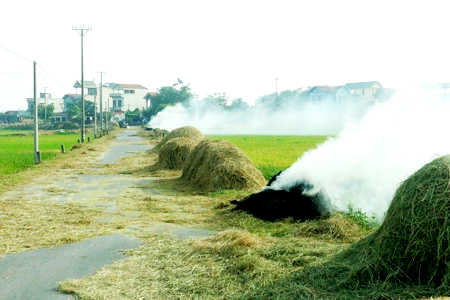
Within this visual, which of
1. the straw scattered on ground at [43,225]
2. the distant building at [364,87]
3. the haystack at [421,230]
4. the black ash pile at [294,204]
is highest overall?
the distant building at [364,87]

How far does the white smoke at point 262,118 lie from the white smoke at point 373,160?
49.9 meters

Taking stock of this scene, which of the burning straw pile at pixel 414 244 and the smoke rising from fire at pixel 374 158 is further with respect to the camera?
the smoke rising from fire at pixel 374 158

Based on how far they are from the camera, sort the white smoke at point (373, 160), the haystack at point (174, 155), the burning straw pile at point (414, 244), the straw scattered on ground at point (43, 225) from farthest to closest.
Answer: the haystack at point (174, 155), the white smoke at point (373, 160), the straw scattered on ground at point (43, 225), the burning straw pile at point (414, 244)

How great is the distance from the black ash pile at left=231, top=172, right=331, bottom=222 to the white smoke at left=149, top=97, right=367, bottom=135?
51.8 meters

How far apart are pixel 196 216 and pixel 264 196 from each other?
4.92 feet

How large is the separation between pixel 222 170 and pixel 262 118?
73427 millimetres

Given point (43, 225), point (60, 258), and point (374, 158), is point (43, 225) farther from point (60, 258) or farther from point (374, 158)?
point (374, 158)

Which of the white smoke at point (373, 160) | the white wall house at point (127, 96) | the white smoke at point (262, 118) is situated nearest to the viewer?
the white smoke at point (373, 160)

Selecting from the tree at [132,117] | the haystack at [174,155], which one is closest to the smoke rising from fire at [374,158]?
the haystack at [174,155]

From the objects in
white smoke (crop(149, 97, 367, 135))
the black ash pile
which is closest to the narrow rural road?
the black ash pile

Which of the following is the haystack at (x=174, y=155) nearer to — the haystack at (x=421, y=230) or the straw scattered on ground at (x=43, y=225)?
the straw scattered on ground at (x=43, y=225)

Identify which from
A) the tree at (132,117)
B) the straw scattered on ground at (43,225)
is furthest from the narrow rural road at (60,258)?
the tree at (132,117)

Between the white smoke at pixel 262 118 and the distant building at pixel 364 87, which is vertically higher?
the distant building at pixel 364 87

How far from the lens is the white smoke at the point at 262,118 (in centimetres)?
6738
